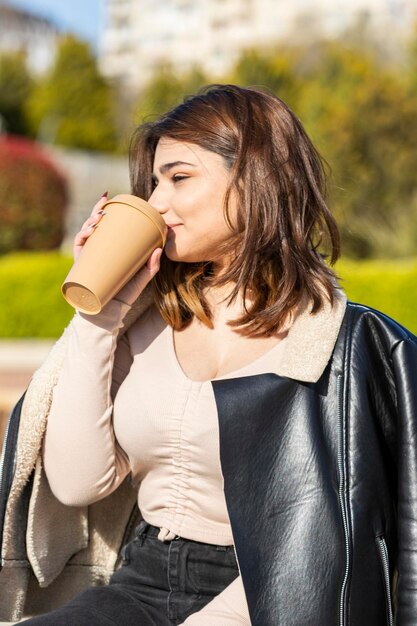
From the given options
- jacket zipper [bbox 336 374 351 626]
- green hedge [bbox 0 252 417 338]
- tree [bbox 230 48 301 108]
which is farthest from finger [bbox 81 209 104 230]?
tree [bbox 230 48 301 108]

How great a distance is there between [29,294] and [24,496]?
853 cm

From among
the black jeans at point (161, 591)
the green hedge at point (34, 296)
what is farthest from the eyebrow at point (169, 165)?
the green hedge at point (34, 296)

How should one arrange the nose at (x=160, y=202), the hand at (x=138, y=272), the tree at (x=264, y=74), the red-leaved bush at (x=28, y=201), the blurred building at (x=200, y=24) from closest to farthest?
the hand at (x=138, y=272)
the nose at (x=160, y=202)
the red-leaved bush at (x=28, y=201)
the tree at (x=264, y=74)
the blurred building at (x=200, y=24)

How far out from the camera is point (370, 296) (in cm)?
867

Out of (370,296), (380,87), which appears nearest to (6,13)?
(380,87)

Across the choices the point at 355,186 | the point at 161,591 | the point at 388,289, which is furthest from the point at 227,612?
the point at 355,186

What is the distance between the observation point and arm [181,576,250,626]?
1.83m

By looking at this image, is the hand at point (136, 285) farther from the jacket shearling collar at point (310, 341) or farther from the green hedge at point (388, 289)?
the green hedge at point (388, 289)

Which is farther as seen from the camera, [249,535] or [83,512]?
[83,512]

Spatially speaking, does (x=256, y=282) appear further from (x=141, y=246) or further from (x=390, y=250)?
(x=390, y=250)

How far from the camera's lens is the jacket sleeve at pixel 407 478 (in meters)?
1.74

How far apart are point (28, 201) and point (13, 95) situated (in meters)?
24.4

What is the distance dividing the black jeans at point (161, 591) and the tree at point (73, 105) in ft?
114

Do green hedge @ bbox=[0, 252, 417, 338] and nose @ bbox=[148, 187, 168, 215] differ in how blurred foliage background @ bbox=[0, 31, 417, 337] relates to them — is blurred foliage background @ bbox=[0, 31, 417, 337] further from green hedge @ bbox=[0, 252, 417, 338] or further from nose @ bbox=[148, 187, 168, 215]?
nose @ bbox=[148, 187, 168, 215]
